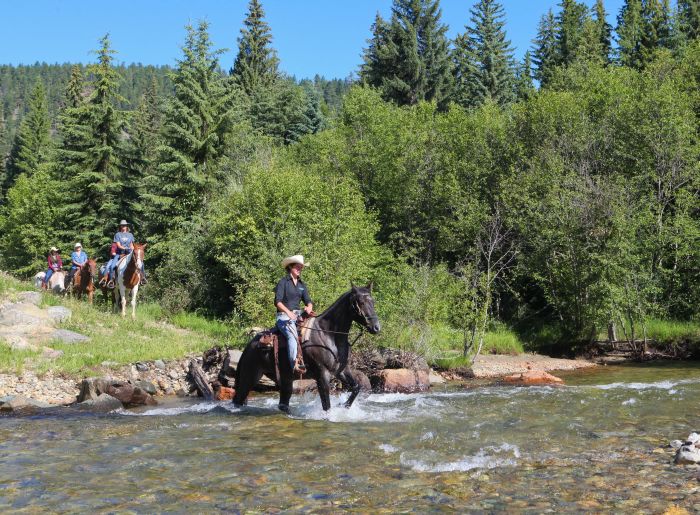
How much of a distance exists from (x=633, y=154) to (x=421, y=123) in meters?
13.5

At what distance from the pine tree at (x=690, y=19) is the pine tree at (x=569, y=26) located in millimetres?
8719

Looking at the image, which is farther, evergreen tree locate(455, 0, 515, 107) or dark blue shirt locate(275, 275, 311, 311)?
evergreen tree locate(455, 0, 515, 107)

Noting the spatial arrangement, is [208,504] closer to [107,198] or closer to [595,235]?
[595,235]

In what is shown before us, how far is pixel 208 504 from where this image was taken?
280 inches

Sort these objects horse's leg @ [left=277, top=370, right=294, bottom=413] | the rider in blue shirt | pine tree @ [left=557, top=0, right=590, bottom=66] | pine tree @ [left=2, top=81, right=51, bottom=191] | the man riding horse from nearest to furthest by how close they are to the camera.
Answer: horse's leg @ [left=277, top=370, right=294, bottom=413]
the man riding horse
the rider in blue shirt
pine tree @ [left=557, top=0, right=590, bottom=66]
pine tree @ [left=2, top=81, right=51, bottom=191]

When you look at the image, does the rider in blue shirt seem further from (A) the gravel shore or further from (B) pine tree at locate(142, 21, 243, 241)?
(A) the gravel shore

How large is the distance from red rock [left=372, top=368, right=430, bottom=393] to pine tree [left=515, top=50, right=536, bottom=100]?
4458cm

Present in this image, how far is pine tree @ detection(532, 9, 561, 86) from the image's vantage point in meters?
64.9

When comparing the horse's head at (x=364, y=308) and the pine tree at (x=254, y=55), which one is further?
the pine tree at (x=254, y=55)

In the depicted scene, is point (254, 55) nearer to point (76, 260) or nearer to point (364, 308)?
point (76, 260)

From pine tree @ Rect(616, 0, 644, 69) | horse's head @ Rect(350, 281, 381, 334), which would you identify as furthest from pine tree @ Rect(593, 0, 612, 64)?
horse's head @ Rect(350, 281, 381, 334)

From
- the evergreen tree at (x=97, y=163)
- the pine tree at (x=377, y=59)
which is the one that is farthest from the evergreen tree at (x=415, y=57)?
the evergreen tree at (x=97, y=163)

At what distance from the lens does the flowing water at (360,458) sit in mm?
7180

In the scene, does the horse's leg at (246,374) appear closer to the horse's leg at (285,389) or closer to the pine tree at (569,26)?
the horse's leg at (285,389)
